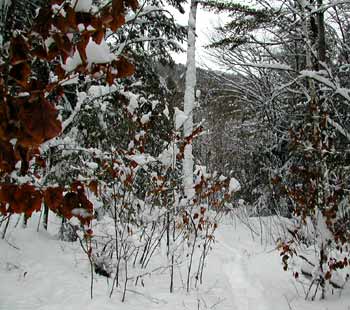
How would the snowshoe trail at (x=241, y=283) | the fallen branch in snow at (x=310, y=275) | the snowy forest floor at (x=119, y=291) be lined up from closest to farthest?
1. the snowy forest floor at (x=119, y=291)
2. the snowshoe trail at (x=241, y=283)
3. the fallen branch in snow at (x=310, y=275)

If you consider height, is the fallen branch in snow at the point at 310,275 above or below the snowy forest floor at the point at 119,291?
above

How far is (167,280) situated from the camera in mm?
4590

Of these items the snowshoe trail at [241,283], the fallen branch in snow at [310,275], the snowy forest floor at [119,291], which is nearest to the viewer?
the snowy forest floor at [119,291]

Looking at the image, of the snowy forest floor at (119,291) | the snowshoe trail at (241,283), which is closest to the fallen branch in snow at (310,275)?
the snowy forest floor at (119,291)

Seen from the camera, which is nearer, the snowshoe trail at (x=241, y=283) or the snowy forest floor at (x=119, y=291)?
the snowy forest floor at (x=119, y=291)

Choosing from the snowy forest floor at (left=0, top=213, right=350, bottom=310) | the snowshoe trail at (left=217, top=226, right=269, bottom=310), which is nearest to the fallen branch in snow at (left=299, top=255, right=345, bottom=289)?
the snowy forest floor at (left=0, top=213, right=350, bottom=310)

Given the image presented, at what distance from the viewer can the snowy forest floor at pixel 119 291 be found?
3519mm

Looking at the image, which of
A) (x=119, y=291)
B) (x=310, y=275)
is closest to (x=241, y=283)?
(x=310, y=275)

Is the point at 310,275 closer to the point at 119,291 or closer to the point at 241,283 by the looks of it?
the point at 241,283

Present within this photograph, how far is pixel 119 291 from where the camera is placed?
389 cm

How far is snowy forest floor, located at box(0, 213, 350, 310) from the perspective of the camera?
3.52 m

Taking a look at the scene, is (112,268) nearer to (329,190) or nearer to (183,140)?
(183,140)

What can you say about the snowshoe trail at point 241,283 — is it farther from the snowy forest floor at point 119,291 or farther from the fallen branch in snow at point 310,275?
the fallen branch in snow at point 310,275

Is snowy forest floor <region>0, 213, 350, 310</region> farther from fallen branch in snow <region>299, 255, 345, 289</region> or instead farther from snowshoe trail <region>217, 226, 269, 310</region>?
fallen branch in snow <region>299, 255, 345, 289</region>
